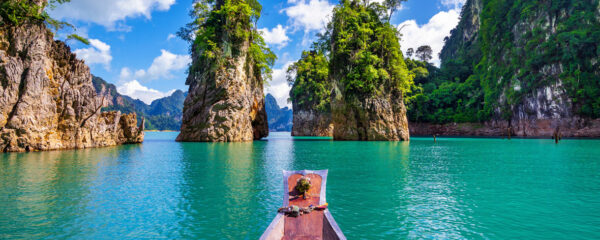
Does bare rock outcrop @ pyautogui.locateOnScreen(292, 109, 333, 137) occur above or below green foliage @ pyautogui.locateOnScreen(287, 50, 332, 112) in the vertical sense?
below

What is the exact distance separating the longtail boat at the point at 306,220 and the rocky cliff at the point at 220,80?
35.2 m

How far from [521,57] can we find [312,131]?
4628cm

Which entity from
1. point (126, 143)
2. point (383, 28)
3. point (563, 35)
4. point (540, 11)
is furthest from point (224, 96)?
point (540, 11)

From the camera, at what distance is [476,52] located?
78.9 meters

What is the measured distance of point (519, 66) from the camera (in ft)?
179

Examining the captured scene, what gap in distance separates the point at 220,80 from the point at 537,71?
52536 mm

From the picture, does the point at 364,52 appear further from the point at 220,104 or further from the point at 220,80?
the point at 220,104

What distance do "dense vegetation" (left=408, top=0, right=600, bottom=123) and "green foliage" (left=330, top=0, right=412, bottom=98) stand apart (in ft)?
32.6

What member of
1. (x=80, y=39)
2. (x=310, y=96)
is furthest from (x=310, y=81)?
(x=80, y=39)

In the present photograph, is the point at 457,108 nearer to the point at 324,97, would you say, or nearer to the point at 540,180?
the point at 324,97

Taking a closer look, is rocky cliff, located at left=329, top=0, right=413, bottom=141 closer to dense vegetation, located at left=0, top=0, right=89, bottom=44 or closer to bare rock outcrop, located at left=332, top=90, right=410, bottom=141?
bare rock outcrop, located at left=332, top=90, right=410, bottom=141

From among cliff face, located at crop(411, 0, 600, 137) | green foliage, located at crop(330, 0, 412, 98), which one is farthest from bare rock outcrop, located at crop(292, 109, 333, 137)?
green foliage, located at crop(330, 0, 412, 98)

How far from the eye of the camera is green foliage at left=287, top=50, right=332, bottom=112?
228ft

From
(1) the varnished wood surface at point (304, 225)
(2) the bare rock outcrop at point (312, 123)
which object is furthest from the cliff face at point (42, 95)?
(2) the bare rock outcrop at point (312, 123)
